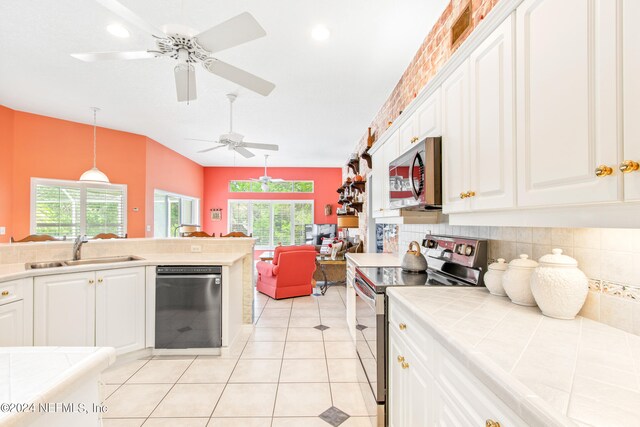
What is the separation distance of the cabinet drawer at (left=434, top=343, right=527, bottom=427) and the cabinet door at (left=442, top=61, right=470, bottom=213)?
792mm

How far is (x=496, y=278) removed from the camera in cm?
149

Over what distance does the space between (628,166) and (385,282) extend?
1.29m

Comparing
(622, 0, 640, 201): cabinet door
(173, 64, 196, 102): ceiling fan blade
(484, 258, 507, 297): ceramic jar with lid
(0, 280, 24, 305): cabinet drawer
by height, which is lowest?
(0, 280, 24, 305): cabinet drawer

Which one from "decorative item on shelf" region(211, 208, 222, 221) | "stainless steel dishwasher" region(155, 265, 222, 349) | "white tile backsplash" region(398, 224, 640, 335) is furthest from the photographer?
"decorative item on shelf" region(211, 208, 222, 221)

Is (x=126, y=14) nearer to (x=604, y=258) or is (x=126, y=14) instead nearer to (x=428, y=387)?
(x=428, y=387)

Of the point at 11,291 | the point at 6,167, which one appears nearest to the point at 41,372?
the point at 11,291

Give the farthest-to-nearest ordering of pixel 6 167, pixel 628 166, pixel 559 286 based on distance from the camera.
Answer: pixel 6 167, pixel 559 286, pixel 628 166

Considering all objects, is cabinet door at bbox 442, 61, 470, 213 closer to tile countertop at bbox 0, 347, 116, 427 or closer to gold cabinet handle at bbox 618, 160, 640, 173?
gold cabinet handle at bbox 618, 160, 640, 173

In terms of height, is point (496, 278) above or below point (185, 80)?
below

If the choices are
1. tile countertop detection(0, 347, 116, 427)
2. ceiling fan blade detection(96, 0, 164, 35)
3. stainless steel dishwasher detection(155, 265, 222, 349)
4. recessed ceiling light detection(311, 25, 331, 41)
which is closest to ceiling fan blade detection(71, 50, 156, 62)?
ceiling fan blade detection(96, 0, 164, 35)

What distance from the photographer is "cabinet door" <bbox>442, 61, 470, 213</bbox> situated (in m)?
1.51

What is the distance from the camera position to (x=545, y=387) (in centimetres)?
69

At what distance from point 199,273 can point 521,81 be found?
2790 millimetres

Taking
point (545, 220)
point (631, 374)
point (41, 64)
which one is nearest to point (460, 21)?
point (545, 220)
